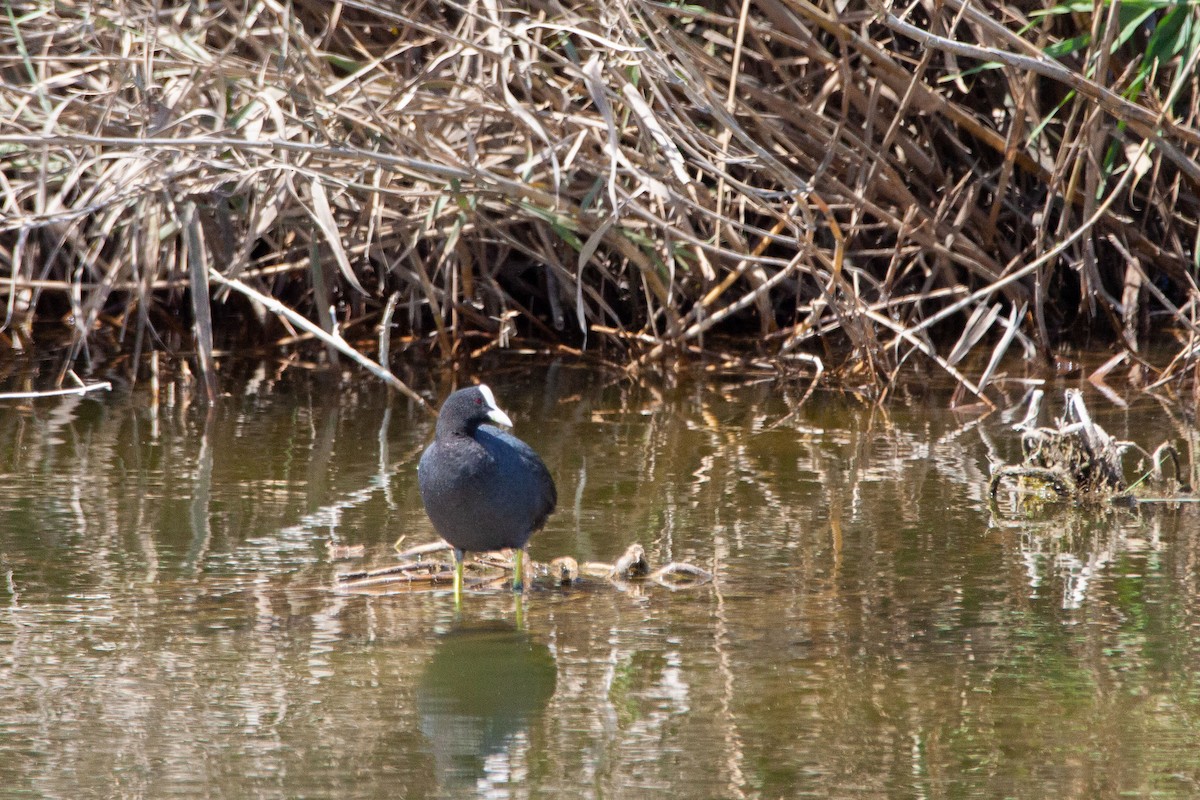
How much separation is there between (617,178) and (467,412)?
2.18 m

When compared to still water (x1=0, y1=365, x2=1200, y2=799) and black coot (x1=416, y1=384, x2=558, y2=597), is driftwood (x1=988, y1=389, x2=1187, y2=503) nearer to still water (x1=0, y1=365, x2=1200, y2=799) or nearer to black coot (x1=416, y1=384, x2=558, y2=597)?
still water (x1=0, y1=365, x2=1200, y2=799)

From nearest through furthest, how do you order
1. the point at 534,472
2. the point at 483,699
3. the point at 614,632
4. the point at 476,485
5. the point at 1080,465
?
the point at 483,699
the point at 614,632
the point at 476,485
the point at 534,472
the point at 1080,465

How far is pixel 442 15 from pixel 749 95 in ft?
Result: 4.30

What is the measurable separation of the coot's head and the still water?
1.36 ft

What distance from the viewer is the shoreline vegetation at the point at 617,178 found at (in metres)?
5.34

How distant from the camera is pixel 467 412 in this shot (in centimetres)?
376

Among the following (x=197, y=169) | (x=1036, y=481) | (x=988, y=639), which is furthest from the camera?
(x=197, y=169)

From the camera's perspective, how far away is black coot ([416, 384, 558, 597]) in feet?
12.1

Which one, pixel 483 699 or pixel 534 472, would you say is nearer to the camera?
pixel 483 699

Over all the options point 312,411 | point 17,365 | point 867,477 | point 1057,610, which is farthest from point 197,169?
point 1057,610

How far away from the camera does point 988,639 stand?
10.8ft

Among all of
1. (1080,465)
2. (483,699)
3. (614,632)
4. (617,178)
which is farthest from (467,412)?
(617,178)

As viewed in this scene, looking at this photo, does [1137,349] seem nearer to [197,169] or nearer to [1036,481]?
[1036,481]

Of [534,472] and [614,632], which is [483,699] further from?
[534,472]
